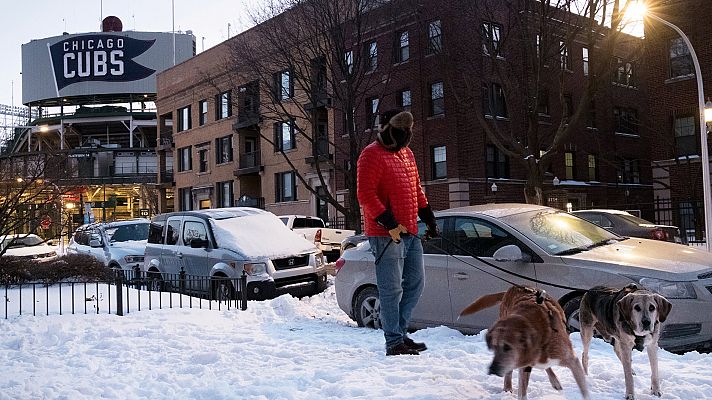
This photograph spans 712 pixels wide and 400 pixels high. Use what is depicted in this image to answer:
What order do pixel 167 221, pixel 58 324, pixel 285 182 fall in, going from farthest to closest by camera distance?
pixel 285 182
pixel 167 221
pixel 58 324

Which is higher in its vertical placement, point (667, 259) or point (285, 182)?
point (285, 182)

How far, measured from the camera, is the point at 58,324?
7.56m

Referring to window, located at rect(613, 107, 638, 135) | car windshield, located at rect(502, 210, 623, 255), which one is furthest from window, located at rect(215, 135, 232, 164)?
car windshield, located at rect(502, 210, 623, 255)

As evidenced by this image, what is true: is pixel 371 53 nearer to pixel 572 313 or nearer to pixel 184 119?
pixel 572 313

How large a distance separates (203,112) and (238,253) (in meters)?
34.2

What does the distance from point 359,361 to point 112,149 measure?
64473mm

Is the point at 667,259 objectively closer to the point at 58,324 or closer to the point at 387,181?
the point at 387,181

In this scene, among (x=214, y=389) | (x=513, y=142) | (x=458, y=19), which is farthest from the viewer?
(x=458, y=19)

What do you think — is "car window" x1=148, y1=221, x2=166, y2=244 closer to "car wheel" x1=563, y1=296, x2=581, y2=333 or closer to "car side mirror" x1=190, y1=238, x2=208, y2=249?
"car side mirror" x1=190, y1=238, x2=208, y2=249

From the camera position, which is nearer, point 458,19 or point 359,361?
point 359,361

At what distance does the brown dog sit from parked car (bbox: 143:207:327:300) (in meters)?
6.80

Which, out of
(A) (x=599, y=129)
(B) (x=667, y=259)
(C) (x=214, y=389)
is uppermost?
(A) (x=599, y=129)

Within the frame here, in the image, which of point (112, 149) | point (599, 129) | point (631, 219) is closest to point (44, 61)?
point (112, 149)

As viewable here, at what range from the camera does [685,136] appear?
26859 millimetres
